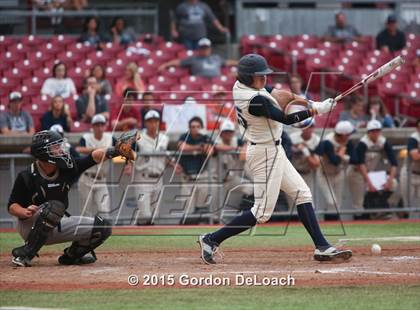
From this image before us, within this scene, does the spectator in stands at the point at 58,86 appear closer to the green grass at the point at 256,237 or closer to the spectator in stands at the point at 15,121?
the spectator in stands at the point at 15,121

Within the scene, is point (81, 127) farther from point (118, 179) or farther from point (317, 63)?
point (317, 63)

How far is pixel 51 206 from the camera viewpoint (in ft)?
30.9

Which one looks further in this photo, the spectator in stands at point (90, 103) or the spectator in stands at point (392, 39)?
the spectator in stands at point (392, 39)

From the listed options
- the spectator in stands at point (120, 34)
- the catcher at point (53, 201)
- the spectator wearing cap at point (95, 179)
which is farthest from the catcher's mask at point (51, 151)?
the spectator in stands at point (120, 34)

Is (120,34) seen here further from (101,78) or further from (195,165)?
(195,165)

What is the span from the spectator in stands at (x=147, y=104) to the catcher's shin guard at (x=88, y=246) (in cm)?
640

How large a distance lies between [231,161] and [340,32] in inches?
306

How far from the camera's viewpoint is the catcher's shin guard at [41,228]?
30.8 feet

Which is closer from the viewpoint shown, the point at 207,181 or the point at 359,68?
the point at 207,181

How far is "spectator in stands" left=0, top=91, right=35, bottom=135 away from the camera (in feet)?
52.7

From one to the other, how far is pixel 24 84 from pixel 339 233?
7.74 meters

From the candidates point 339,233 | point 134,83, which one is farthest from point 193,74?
point 339,233

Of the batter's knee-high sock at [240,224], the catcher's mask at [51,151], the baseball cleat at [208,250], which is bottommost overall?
the baseball cleat at [208,250]

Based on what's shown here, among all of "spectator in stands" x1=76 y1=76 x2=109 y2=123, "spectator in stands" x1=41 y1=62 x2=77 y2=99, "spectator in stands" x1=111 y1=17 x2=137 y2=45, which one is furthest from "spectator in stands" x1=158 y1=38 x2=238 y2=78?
"spectator in stands" x1=76 y1=76 x2=109 y2=123
